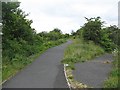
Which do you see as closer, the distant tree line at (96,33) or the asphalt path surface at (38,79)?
the asphalt path surface at (38,79)

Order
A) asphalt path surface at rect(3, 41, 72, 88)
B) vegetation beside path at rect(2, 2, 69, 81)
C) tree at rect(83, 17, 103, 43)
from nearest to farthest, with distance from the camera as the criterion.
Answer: asphalt path surface at rect(3, 41, 72, 88) < vegetation beside path at rect(2, 2, 69, 81) < tree at rect(83, 17, 103, 43)

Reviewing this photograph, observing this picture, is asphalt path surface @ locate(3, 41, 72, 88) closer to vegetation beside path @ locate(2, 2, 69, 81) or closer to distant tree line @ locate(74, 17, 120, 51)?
vegetation beside path @ locate(2, 2, 69, 81)

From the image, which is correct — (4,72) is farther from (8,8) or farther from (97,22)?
(97,22)

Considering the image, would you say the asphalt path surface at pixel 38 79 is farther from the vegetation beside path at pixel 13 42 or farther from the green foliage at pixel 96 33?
the green foliage at pixel 96 33

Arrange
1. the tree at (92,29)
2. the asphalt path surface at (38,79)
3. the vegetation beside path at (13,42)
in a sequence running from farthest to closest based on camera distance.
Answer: the tree at (92,29) < the vegetation beside path at (13,42) < the asphalt path surface at (38,79)

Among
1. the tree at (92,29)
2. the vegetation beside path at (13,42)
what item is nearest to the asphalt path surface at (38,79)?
the vegetation beside path at (13,42)

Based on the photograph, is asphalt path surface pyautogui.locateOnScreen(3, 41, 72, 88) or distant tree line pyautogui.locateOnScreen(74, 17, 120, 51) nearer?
asphalt path surface pyautogui.locateOnScreen(3, 41, 72, 88)

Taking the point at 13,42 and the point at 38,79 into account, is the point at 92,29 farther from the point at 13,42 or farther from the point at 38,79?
the point at 38,79

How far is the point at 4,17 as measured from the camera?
79.7ft

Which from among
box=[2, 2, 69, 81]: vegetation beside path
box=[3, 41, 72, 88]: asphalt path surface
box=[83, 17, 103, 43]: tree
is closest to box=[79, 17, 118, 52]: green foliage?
box=[83, 17, 103, 43]: tree

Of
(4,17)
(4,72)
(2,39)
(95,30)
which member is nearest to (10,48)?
(2,39)

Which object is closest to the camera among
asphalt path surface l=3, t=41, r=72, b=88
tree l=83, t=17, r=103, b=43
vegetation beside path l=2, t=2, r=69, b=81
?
asphalt path surface l=3, t=41, r=72, b=88

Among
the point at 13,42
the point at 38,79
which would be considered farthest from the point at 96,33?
the point at 38,79

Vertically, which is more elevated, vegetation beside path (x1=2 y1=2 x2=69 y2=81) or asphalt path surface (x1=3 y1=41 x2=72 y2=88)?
vegetation beside path (x1=2 y1=2 x2=69 y2=81)
